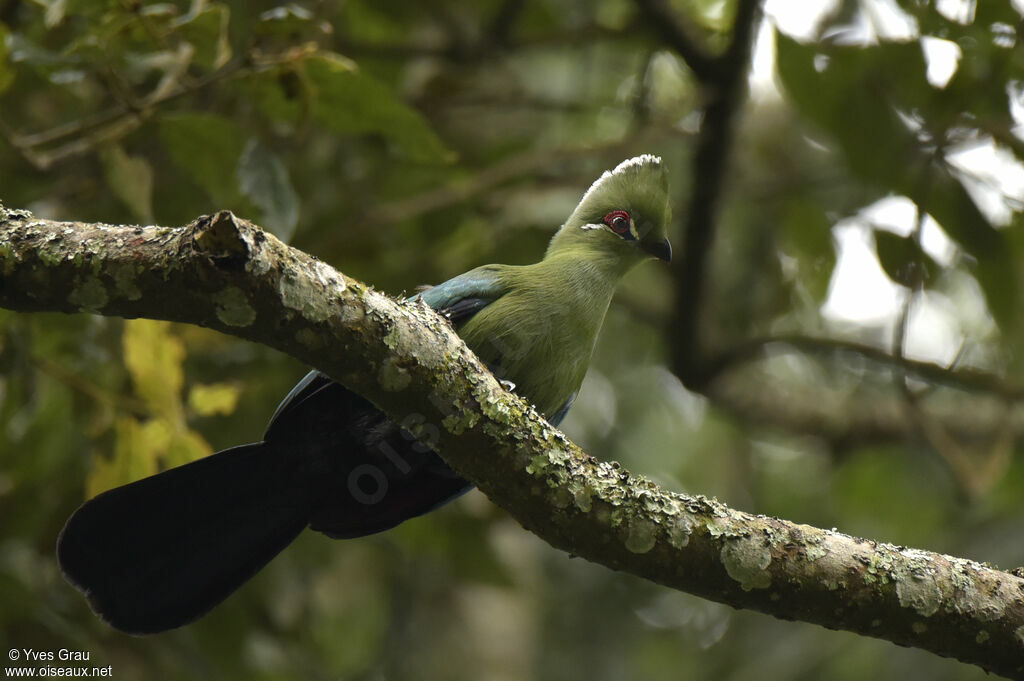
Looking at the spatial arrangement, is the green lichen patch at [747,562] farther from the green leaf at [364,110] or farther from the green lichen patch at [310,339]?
the green leaf at [364,110]

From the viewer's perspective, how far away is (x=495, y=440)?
221 cm

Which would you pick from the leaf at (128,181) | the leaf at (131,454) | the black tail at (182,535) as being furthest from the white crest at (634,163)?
the leaf at (131,454)

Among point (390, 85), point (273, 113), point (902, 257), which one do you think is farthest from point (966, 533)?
point (273, 113)

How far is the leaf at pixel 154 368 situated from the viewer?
3.09 metres

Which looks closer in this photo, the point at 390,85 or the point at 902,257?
the point at 902,257

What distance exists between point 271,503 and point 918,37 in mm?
2892

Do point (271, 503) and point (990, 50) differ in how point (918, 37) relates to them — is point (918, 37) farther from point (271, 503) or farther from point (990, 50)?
point (271, 503)

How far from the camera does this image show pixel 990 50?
3605 millimetres

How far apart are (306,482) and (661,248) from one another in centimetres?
137

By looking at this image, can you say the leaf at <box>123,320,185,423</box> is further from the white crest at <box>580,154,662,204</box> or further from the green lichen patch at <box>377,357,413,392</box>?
the white crest at <box>580,154,662,204</box>

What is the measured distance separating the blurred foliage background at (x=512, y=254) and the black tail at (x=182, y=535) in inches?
10.9

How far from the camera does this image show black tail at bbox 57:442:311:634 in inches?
109
